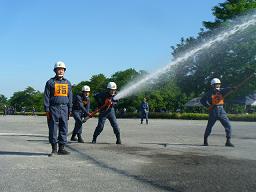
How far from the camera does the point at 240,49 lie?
44188 mm

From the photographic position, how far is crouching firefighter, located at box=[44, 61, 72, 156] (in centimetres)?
977

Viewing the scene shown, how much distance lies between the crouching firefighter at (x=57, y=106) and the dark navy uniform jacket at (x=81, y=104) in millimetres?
3564

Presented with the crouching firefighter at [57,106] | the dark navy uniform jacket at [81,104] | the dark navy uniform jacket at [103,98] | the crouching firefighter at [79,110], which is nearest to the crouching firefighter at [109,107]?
the dark navy uniform jacket at [103,98]

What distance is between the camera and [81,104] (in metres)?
13.7

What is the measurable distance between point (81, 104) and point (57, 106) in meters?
3.85

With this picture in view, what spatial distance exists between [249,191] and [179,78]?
4496cm

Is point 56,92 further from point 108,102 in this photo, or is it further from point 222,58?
point 222,58

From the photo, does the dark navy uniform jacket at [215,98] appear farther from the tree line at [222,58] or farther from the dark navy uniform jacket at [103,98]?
the tree line at [222,58]

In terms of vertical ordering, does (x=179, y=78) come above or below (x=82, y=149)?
above

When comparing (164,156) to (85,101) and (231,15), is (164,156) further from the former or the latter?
(231,15)

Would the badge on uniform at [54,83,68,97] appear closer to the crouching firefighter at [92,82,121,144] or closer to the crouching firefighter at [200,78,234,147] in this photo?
the crouching firefighter at [92,82,121,144]

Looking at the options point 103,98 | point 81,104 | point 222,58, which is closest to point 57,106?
point 103,98

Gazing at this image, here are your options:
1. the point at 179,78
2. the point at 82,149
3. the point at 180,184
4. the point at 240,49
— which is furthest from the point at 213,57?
the point at 180,184

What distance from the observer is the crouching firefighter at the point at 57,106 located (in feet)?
32.1
